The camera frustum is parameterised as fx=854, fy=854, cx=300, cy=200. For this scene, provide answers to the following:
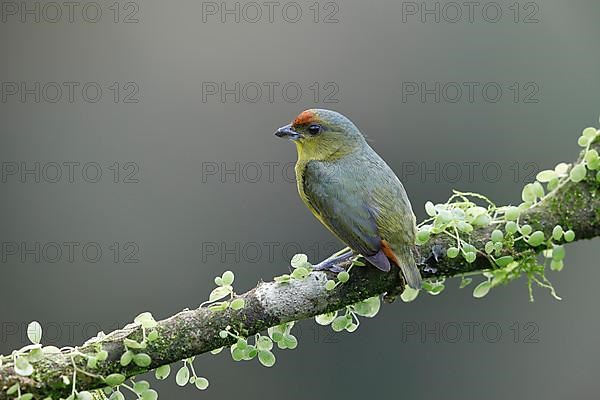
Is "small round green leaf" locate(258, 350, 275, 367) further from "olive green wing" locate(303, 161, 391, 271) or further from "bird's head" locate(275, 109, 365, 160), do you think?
"bird's head" locate(275, 109, 365, 160)

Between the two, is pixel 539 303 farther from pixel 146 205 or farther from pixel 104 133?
pixel 104 133

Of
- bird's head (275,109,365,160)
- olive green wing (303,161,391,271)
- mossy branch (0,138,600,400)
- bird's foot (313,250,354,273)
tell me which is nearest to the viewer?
mossy branch (0,138,600,400)

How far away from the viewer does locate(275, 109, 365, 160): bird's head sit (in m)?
2.56

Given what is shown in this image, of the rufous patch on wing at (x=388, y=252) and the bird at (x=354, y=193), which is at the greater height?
the bird at (x=354, y=193)

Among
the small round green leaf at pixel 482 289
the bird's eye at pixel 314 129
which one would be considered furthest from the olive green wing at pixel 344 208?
the small round green leaf at pixel 482 289

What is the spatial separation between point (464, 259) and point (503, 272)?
167mm

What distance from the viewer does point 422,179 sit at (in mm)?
4527

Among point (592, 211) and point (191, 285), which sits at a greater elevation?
point (592, 211)

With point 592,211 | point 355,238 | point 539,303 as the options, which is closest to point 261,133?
point 539,303

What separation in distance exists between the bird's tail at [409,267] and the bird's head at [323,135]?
590mm

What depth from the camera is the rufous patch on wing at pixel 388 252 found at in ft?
6.68

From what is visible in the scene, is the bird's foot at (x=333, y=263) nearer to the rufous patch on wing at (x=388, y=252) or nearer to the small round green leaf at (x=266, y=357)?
the rufous patch on wing at (x=388, y=252)

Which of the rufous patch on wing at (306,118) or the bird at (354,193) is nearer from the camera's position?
the bird at (354,193)

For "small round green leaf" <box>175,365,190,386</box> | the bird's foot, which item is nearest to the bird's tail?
the bird's foot
